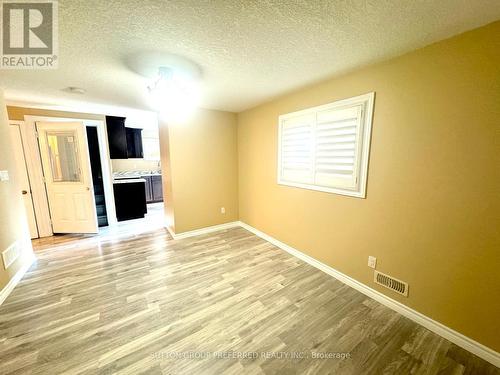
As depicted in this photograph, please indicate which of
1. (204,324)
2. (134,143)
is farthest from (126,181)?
(204,324)

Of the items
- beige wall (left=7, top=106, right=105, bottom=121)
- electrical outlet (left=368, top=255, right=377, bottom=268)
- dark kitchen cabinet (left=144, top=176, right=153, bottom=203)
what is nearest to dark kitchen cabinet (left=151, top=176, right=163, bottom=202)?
dark kitchen cabinet (left=144, top=176, right=153, bottom=203)

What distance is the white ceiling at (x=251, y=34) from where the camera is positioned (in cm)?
114

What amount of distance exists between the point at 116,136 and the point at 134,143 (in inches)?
55.1

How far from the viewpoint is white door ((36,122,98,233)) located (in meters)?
3.53

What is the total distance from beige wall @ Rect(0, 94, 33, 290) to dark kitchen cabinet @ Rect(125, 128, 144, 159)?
3.10m

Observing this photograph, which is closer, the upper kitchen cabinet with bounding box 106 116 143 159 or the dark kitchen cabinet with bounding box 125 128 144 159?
the upper kitchen cabinet with bounding box 106 116 143 159

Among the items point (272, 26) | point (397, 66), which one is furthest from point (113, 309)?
point (397, 66)

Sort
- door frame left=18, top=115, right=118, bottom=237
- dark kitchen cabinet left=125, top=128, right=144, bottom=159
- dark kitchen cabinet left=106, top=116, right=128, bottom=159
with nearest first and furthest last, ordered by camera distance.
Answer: door frame left=18, top=115, right=118, bottom=237 → dark kitchen cabinet left=106, top=116, right=128, bottom=159 → dark kitchen cabinet left=125, top=128, right=144, bottom=159

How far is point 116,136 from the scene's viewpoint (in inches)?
172

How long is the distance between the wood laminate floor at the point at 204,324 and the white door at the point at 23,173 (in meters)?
1.37

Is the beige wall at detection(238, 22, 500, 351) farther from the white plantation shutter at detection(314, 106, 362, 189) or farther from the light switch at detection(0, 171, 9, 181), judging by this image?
the light switch at detection(0, 171, 9, 181)

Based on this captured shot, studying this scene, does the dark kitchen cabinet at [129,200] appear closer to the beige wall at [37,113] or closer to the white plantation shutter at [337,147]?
the beige wall at [37,113]

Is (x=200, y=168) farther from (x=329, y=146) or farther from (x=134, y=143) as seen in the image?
(x=134, y=143)

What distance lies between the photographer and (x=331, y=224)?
2.37 metres
